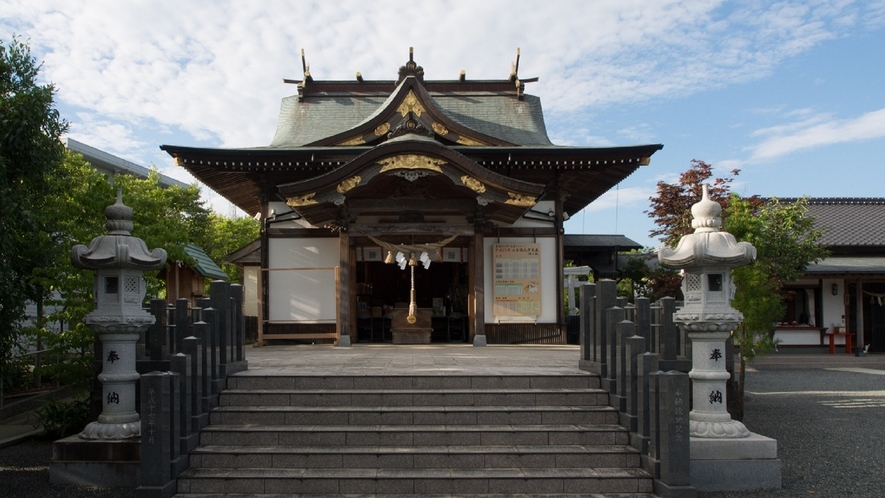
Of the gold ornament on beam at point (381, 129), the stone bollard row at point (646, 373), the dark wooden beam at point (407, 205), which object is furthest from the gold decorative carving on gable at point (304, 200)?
the stone bollard row at point (646, 373)

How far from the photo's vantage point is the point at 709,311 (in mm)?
6172

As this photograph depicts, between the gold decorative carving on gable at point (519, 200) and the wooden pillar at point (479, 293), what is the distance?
1315 mm

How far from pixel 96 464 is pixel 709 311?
6262mm

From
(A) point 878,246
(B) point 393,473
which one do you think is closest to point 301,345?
(B) point 393,473

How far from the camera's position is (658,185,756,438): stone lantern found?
20.1 feet

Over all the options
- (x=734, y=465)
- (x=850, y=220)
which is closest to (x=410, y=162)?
(x=734, y=465)

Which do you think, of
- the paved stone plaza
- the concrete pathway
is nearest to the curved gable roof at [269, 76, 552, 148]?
the concrete pathway

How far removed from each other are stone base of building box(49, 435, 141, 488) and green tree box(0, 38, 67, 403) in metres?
1.49

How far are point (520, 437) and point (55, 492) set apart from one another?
4.56m

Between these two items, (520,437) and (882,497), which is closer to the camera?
(882,497)

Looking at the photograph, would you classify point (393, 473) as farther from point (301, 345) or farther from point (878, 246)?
point (878, 246)

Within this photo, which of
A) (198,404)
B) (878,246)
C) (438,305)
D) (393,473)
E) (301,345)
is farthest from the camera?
(878,246)

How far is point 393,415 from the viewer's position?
6539 millimetres

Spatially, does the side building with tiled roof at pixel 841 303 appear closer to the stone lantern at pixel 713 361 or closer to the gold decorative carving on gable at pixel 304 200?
the stone lantern at pixel 713 361
